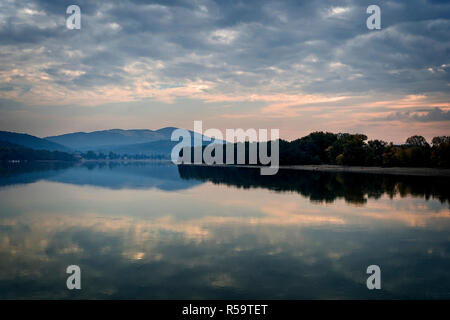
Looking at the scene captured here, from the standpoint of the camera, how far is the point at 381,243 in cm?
1525

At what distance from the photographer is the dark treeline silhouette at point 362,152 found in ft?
264

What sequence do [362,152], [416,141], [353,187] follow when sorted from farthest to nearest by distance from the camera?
[416,141]
[362,152]
[353,187]

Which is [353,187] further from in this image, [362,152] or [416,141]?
[416,141]

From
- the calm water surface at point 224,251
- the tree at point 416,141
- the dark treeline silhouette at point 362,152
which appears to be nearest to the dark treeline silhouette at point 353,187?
the calm water surface at point 224,251

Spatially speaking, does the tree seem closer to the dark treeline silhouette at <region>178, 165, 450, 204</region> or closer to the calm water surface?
the dark treeline silhouette at <region>178, 165, 450, 204</region>

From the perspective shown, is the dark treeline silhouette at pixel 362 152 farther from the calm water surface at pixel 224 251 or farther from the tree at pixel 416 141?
the calm water surface at pixel 224 251

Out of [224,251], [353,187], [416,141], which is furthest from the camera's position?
[416,141]

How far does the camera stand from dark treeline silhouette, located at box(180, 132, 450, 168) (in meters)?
80.5

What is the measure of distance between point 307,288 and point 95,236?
33.7ft

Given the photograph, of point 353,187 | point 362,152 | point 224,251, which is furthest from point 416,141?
point 224,251

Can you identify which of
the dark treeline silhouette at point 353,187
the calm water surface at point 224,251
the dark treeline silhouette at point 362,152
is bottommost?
the calm water surface at point 224,251

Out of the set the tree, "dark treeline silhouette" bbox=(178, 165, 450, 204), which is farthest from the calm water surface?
the tree

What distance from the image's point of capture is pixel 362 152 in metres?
93.7

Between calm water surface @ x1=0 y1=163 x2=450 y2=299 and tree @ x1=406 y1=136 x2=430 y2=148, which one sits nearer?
calm water surface @ x1=0 y1=163 x2=450 y2=299
